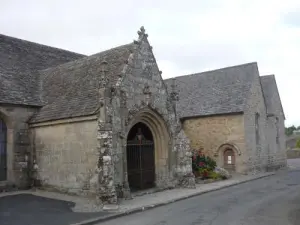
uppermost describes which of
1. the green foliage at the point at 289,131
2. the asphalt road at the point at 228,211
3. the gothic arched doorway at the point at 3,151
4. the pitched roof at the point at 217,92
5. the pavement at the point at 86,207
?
the pitched roof at the point at 217,92

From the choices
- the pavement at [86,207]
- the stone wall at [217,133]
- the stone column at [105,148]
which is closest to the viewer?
the pavement at [86,207]

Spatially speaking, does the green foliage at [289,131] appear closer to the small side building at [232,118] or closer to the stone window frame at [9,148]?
the small side building at [232,118]

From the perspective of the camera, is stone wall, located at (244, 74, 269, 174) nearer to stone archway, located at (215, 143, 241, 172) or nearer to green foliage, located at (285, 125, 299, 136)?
stone archway, located at (215, 143, 241, 172)

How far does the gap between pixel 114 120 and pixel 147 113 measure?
233 cm

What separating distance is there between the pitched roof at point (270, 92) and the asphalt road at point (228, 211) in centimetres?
1600

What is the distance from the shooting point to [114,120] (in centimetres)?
1166

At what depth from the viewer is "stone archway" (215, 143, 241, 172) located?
22594 millimetres

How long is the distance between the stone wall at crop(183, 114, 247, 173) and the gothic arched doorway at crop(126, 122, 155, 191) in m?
9.87

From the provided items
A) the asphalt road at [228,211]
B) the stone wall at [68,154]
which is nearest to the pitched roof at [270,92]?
the asphalt road at [228,211]

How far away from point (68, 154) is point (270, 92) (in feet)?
70.0

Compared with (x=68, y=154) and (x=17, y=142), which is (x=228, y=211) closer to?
(x=68, y=154)

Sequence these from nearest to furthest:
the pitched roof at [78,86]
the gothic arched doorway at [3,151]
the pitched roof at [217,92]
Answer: the pitched roof at [78,86]
the gothic arched doorway at [3,151]
the pitched roof at [217,92]

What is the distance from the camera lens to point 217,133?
23.5 m

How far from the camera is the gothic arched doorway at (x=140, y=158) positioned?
1370 cm
